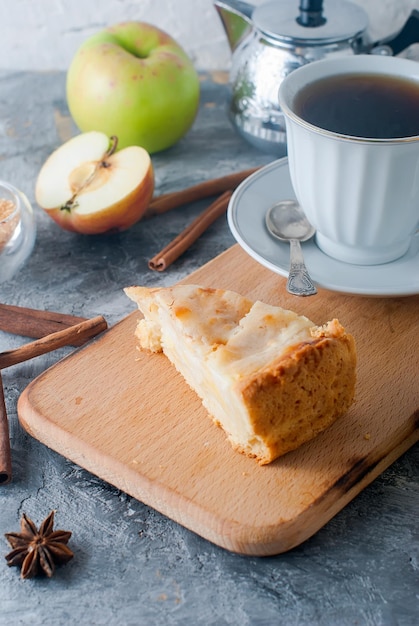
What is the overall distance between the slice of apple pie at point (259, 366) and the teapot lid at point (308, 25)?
0.85 m

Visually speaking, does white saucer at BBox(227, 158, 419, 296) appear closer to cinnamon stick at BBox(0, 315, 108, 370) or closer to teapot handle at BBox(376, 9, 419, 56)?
cinnamon stick at BBox(0, 315, 108, 370)

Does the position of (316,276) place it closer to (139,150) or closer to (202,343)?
(202,343)

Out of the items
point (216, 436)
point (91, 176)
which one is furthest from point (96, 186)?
point (216, 436)

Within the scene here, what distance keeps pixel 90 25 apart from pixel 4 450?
171 cm

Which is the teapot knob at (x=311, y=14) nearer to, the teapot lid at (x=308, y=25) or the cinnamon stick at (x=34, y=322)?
the teapot lid at (x=308, y=25)

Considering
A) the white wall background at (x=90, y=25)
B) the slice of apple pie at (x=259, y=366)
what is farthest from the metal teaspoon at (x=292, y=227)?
the white wall background at (x=90, y=25)

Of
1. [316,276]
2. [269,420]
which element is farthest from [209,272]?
[269,420]

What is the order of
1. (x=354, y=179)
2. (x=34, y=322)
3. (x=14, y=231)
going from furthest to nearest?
(x=14, y=231), (x=34, y=322), (x=354, y=179)

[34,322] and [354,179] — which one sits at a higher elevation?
[354,179]

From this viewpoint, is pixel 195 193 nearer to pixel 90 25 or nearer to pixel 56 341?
pixel 56 341

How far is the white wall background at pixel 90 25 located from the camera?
96.7 inches

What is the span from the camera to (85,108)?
6.81 feet

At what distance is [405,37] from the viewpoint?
6.30 feet

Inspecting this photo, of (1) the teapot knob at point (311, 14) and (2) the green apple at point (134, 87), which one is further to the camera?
(2) the green apple at point (134, 87)
